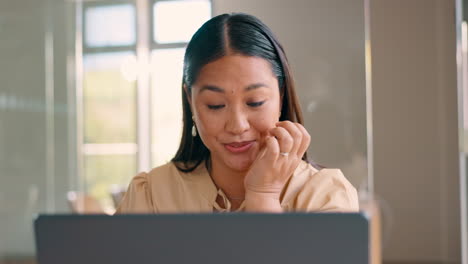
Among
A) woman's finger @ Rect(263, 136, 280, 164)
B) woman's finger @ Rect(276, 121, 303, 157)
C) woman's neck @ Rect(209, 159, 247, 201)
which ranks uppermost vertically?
woman's finger @ Rect(276, 121, 303, 157)

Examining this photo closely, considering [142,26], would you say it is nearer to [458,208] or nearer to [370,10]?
[370,10]

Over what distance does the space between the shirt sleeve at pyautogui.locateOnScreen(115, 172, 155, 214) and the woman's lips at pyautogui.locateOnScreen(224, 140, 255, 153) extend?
0.22 m

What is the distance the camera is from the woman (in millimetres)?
1111

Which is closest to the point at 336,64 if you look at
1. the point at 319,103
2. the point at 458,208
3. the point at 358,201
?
the point at 319,103

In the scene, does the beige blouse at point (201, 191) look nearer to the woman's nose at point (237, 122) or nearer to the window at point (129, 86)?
the window at point (129, 86)

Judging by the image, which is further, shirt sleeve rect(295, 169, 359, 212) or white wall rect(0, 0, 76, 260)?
white wall rect(0, 0, 76, 260)

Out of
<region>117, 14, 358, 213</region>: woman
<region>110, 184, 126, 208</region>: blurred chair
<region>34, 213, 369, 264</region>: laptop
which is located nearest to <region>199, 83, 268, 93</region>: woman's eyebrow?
<region>117, 14, 358, 213</region>: woman

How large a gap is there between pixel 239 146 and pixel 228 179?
91 millimetres

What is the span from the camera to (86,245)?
682 millimetres

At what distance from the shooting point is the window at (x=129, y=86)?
1.24 m

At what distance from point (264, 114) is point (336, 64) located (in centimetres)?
19

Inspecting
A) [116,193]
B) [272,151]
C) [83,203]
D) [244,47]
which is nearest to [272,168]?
[272,151]

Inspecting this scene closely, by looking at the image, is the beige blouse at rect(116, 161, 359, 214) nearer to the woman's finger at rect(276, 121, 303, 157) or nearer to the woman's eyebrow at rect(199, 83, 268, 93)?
the woman's finger at rect(276, 121, 303, 157)

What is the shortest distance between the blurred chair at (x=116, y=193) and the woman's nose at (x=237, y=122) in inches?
12.9
